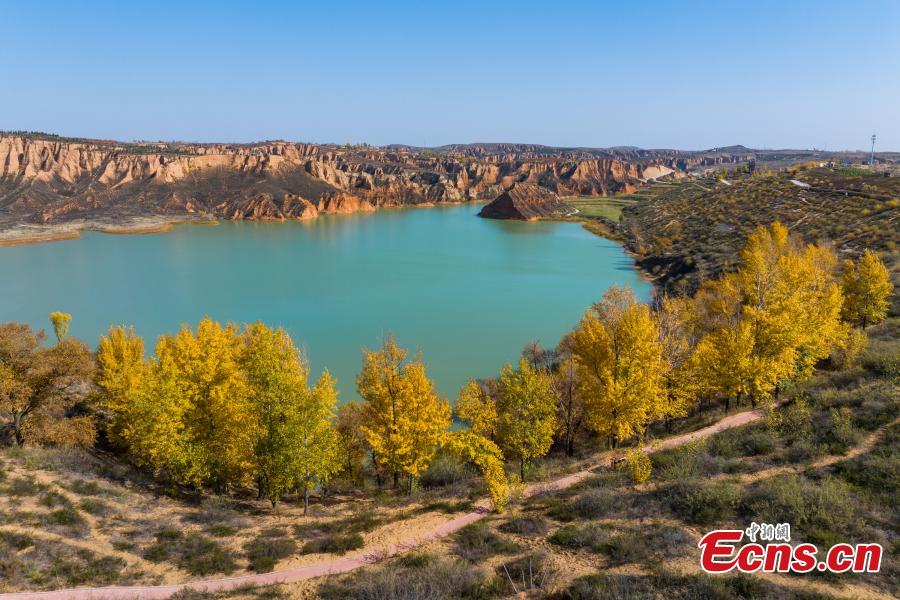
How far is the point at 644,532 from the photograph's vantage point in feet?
34.7

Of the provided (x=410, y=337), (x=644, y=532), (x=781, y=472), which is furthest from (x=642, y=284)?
(x=644, y=532)

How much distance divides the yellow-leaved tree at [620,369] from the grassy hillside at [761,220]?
116 feet

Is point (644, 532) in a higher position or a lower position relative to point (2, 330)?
lower

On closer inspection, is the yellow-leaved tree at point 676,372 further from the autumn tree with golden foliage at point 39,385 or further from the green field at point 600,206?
the green field at point 600,206

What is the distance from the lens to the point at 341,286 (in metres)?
52.8

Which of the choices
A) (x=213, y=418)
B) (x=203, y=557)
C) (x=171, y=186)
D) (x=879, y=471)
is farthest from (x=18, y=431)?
(x=171, y=186)

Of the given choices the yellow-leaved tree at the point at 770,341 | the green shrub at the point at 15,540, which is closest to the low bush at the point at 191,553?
the green shrub at the point at 15,540

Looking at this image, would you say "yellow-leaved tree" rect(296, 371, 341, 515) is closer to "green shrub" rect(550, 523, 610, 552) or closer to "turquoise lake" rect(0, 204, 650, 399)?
"green shrub" rect(550, 523, 610, 552)

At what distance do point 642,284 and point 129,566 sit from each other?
53.8 m

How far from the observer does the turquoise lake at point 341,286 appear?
3584 centimetres

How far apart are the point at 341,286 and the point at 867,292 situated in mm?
44422

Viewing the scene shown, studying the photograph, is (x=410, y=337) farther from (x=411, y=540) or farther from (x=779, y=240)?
(x=779, y=240)

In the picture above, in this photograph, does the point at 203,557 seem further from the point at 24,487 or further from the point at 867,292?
the point at 867,292

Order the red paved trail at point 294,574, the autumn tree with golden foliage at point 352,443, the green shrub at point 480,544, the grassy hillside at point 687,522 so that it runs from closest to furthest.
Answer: the grassy hillside at point 687,522 < the red paved trail at point 294,574 < the green shrub at point 480,544 < the autumn tree with golden foliage at point 352,443
